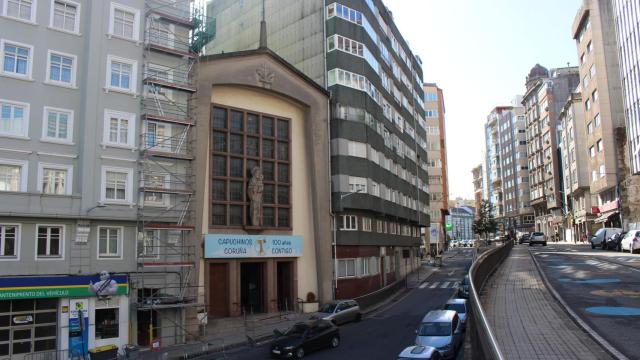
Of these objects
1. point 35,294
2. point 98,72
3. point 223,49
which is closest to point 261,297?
point 35,294

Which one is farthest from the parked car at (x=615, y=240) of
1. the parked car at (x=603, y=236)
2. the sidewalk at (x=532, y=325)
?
the sidewalk at (x=532, y=325)

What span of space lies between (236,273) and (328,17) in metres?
23.4

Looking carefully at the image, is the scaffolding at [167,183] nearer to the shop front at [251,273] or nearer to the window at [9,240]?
the shop front at [251,273]

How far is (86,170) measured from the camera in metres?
28.1

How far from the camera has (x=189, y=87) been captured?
33188 mm

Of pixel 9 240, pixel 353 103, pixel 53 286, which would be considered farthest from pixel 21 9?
pixel 353 103

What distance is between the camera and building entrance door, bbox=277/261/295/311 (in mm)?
39938

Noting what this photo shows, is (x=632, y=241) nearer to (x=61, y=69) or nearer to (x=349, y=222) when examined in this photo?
(x=349, y=222)

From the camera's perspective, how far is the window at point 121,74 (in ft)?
98.1

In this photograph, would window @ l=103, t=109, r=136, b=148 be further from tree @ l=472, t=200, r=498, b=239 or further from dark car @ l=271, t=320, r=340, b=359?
tree @ l=472, t=200, r=498, b=239

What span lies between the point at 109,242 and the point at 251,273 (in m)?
Result: 12.7

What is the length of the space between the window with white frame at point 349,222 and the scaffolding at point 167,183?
14907 mm

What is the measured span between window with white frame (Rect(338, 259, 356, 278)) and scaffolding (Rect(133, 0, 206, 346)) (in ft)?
45.7

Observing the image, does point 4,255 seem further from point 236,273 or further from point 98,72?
point 236,273
